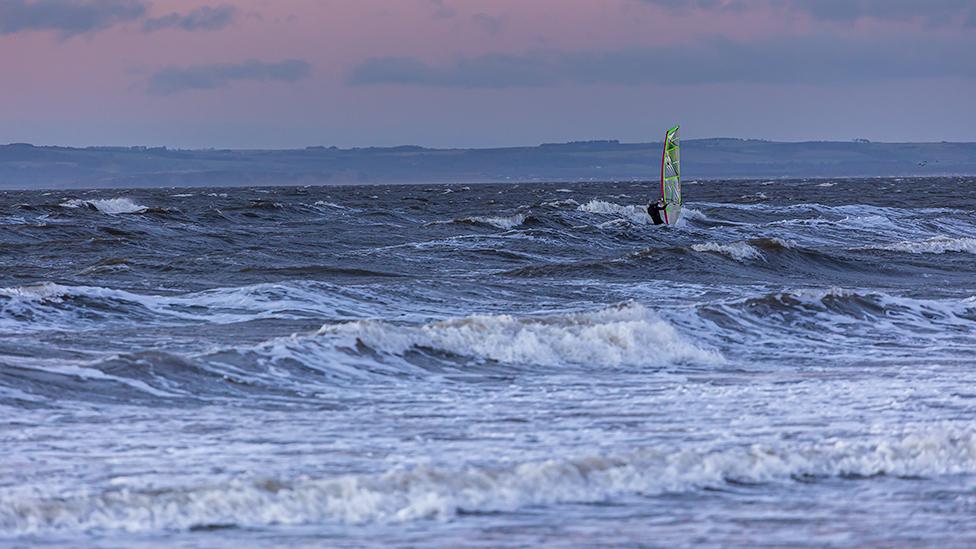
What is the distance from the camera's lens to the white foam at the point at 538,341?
14.0 meters

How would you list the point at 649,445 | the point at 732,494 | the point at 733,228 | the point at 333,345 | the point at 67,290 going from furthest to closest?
the point at 733,228 → the point at 67,290 → the point at 333,345 → the point at 649,445 → the point at 732,494

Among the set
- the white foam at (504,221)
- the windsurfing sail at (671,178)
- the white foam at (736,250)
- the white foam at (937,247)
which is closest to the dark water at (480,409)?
the white foam at (736,250)

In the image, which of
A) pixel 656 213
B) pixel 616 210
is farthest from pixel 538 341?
pixel 616 210

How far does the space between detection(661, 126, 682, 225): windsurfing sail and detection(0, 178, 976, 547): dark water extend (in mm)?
13400

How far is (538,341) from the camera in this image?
14.3m

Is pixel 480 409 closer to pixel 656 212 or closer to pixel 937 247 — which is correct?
pixel 937 247

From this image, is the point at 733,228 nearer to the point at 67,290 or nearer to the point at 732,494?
the point at 67,290

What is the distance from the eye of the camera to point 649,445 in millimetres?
9289

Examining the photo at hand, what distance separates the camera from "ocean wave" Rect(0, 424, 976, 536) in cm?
743

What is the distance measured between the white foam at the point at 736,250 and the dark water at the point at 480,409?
3.10 metres

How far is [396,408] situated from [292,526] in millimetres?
3648

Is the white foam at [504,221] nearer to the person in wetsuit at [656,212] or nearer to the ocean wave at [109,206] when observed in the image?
the person in wetsuit at [656,212]

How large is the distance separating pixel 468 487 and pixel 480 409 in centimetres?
288

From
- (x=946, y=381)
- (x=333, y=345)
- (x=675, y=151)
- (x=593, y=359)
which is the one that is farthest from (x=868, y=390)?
(x=675, y=151)
